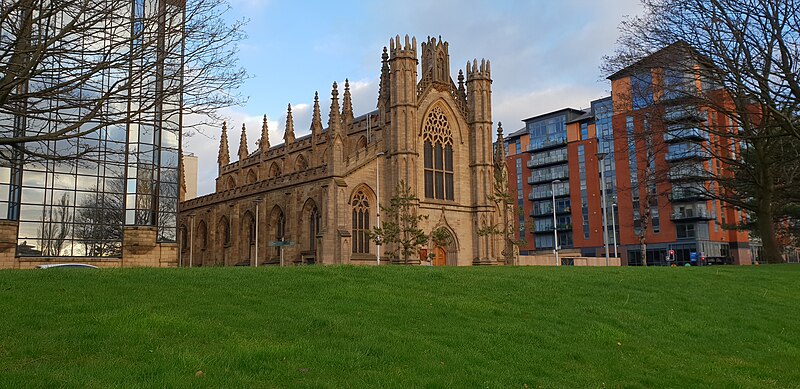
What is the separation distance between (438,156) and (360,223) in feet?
28.6

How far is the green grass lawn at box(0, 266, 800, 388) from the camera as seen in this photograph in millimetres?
8938

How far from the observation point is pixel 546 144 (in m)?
112

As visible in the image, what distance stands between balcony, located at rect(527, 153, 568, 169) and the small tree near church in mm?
66477

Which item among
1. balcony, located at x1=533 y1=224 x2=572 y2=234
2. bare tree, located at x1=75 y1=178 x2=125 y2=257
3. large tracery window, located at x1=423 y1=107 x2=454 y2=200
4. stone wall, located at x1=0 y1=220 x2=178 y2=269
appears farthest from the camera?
balcony, located at x1=533 y1=224 x2=572 y2=234

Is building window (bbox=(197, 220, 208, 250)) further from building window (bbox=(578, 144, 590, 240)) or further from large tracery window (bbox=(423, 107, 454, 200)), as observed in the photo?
building window (bbox=(578, 144, 590, 240))

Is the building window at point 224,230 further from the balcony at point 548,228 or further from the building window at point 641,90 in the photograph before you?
the balcony at point 548,228

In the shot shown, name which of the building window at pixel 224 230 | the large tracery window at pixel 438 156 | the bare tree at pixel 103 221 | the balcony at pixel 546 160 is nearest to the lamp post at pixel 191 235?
the building window at pixel 224 230

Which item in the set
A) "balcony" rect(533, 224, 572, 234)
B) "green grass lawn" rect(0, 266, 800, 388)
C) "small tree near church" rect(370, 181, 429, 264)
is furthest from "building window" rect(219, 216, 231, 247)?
"balcony" rect(533, 224, 572, 234)

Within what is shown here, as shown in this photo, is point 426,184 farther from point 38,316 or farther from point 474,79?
point 38,316

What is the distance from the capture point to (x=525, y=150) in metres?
116

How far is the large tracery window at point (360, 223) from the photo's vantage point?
151 feet

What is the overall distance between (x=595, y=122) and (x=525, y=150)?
1742 cm

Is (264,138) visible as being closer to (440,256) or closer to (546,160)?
(440,256)

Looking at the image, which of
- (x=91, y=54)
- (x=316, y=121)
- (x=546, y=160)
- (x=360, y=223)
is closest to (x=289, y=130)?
(x=316, y=121)
